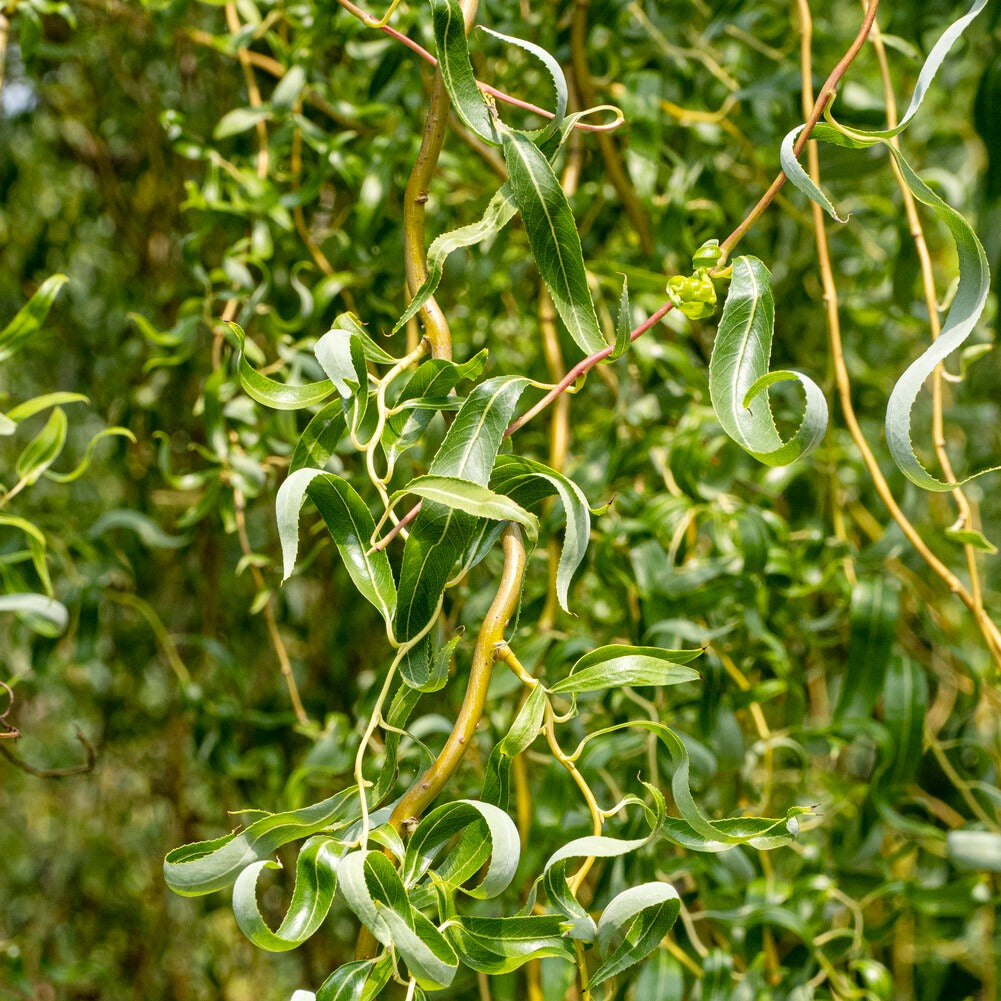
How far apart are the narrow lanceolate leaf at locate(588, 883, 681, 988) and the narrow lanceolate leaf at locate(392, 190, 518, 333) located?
22 cm

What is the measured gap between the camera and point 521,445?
0.96 metres

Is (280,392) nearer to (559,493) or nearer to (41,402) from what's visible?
(559,493)

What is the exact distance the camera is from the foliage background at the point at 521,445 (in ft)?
2.52

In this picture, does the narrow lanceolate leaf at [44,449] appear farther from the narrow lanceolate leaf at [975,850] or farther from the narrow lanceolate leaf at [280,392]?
the narrow lanceolate leaf at [975,850]

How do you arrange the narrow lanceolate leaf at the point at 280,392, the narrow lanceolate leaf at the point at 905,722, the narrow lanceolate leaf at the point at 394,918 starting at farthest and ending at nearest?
the narrow lanceolate leaf at the point at 905,722 → the narrow lanceolate leaf at the point at 280,392 → the narrow lanceolate leaf at the point at 394,918

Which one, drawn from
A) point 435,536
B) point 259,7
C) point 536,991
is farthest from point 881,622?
point 259,7

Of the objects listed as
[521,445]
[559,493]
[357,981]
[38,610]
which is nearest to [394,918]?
[357,981]

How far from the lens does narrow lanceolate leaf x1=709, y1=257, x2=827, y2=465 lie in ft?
1.24

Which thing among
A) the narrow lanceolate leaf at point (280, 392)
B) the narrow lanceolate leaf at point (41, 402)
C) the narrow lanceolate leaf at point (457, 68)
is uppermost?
the narrow lanceolate leaf at point (457, 68)

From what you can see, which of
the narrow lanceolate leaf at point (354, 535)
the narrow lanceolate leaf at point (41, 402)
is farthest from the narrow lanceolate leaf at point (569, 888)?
the narrow lanceolate leaf at point (41, 402)

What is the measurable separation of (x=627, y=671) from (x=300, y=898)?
5.4 inches

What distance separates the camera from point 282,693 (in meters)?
1.04

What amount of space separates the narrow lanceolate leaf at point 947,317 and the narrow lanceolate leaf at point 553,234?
0.09 meters

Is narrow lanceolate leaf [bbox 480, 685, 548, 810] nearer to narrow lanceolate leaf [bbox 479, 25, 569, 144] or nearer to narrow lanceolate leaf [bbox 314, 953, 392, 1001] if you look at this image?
narrow lanceolate leaf [bbox 314, 953, 392, 1001]
